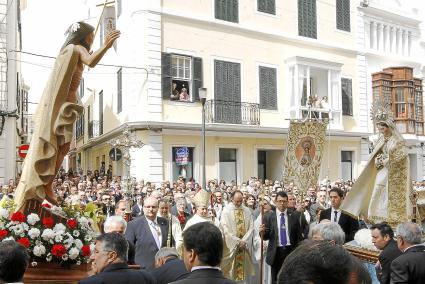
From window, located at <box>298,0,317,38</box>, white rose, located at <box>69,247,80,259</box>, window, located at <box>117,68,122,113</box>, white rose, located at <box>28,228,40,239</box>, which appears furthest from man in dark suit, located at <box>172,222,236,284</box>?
window, located at <box>298,0,317,38</box>

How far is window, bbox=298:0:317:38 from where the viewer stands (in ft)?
79.2

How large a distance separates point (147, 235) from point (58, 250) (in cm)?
157

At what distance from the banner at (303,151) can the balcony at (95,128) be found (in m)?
16.3

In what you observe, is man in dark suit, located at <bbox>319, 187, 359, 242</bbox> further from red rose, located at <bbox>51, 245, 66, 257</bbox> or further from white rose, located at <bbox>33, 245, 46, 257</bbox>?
white rose, located at <bbox>33, 245, 46, 257</bbox>

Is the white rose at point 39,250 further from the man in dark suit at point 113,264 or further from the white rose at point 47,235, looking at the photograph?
the man in dark suit at point 113,264

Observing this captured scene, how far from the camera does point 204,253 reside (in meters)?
3.17

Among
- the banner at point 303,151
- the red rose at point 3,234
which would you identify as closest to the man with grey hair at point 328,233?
the red rose at point 3,234

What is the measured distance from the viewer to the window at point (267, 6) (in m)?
22.7

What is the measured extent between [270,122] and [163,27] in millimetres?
6010

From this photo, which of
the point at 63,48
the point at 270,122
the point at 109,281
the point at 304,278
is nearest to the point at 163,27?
the point at 270,122

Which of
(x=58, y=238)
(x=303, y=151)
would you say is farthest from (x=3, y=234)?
(x=303, y=151)

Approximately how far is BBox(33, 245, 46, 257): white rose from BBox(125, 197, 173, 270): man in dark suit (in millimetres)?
1438

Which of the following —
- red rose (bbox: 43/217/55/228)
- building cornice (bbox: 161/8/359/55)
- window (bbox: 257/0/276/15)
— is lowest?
red rose (bbox: 43/217/55/228)

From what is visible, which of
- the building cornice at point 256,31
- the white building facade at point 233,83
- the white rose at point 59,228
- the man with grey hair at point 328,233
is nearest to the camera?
the man with grey hair at point 328,233
